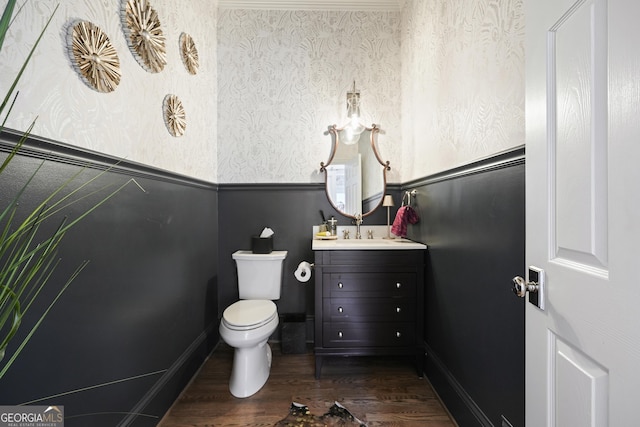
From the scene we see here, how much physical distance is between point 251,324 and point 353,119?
5.78ft

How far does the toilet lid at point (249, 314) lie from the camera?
5.44ft

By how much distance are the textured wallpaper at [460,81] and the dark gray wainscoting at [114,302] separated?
158cm

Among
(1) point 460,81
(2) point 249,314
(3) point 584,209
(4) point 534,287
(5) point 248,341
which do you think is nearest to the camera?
(3) point 584,209

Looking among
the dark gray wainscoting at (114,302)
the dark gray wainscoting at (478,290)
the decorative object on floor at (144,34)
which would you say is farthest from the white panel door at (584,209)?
the decorative object on floor at (144,34)

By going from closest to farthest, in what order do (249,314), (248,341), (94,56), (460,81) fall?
(94,56), (460,81), (248,341), (249,314)

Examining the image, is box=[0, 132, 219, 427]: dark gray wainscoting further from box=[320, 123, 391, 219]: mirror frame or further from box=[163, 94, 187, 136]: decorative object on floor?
box=[320, 123, 391, 219]: mirror frame

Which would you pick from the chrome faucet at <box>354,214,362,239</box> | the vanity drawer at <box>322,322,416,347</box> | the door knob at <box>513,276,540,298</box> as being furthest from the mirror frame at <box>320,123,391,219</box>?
the door knob at <box>513,276,540,298</box>

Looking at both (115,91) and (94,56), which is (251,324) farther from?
(94,56)

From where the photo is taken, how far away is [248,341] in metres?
1.65

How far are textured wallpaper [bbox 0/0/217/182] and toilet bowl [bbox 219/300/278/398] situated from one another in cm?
99

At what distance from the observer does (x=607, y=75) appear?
0.55m

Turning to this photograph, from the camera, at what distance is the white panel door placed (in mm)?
512

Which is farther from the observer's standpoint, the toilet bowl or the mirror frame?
the mirror frame

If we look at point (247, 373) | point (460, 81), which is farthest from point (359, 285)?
point (460, 81)
